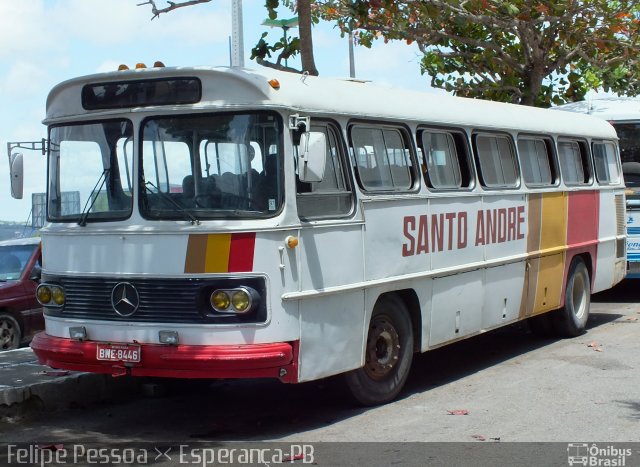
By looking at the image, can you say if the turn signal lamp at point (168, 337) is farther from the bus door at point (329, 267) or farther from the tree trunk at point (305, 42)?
the tree trunk at point (305, 42)

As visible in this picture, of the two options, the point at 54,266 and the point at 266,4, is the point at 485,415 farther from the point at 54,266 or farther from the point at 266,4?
the point at 266,4

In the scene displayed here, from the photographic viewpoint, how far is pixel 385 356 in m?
9.46

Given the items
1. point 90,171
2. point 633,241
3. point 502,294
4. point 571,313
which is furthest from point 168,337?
point 633,241

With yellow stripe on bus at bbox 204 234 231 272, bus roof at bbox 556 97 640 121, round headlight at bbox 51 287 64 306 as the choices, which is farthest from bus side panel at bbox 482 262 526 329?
bus roof at bbox 556 97 640 121

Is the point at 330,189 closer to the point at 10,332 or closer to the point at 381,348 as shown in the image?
the point at 381,348

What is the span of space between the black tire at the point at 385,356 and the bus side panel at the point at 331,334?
29cm

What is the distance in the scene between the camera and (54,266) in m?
8.73

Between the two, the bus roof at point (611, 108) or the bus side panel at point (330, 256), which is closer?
the bus side panel at point (330, 256)

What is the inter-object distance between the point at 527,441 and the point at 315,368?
173 cm

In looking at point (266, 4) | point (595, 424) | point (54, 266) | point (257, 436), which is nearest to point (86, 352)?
point (54, 266)

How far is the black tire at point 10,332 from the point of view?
13.6 meters

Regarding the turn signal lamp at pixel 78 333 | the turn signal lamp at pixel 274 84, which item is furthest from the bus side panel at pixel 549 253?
the turn signal lamp at pixel 78 333

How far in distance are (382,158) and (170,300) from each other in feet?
8.35

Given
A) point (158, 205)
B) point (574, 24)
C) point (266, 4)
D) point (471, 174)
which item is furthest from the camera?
point (574, 24)
